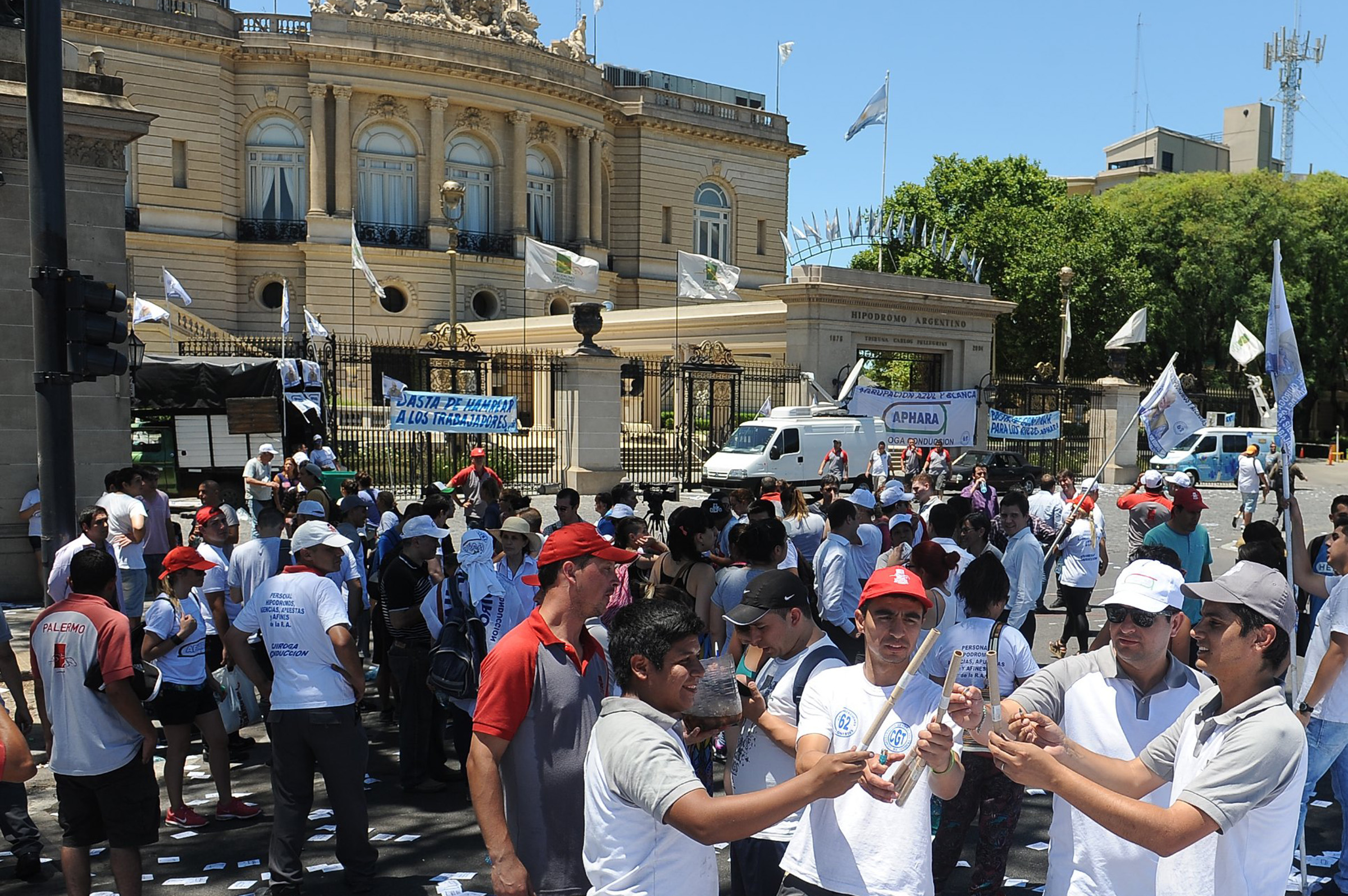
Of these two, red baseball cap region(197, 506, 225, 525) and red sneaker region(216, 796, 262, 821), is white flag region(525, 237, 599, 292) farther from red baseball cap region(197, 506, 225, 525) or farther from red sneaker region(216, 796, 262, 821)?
red sneaker region(216, 796, 262, 821)

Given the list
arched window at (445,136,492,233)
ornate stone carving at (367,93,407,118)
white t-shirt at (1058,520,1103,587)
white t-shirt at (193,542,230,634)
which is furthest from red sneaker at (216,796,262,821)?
arched window at (445,136,492,233)

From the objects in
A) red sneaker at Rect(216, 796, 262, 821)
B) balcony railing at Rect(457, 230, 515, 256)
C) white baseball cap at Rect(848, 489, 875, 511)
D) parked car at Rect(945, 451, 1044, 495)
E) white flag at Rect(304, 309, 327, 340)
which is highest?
balcony railing at Rect(457, 230, 515, 256)

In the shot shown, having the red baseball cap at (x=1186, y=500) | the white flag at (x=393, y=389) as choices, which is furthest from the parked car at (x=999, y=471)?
the red baseball cap at (x=1186, y=500)

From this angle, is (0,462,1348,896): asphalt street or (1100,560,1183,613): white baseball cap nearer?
(1100,560,1183,613): white baseball cap

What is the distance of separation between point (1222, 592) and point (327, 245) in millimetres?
43725

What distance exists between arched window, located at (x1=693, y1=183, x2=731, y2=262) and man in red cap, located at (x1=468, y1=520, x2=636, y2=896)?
50.6 metres

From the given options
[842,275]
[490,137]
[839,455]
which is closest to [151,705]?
[839,455]

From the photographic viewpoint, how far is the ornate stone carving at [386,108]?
4422 centimetres

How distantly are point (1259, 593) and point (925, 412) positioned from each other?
2348 cm

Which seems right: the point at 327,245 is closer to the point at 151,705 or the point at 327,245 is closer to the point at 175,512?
the point at 175,512

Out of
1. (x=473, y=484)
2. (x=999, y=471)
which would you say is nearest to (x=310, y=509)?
(x=473, y=484)

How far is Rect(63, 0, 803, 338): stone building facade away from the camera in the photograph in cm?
4231

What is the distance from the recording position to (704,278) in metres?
28.5

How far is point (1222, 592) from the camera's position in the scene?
327cm
